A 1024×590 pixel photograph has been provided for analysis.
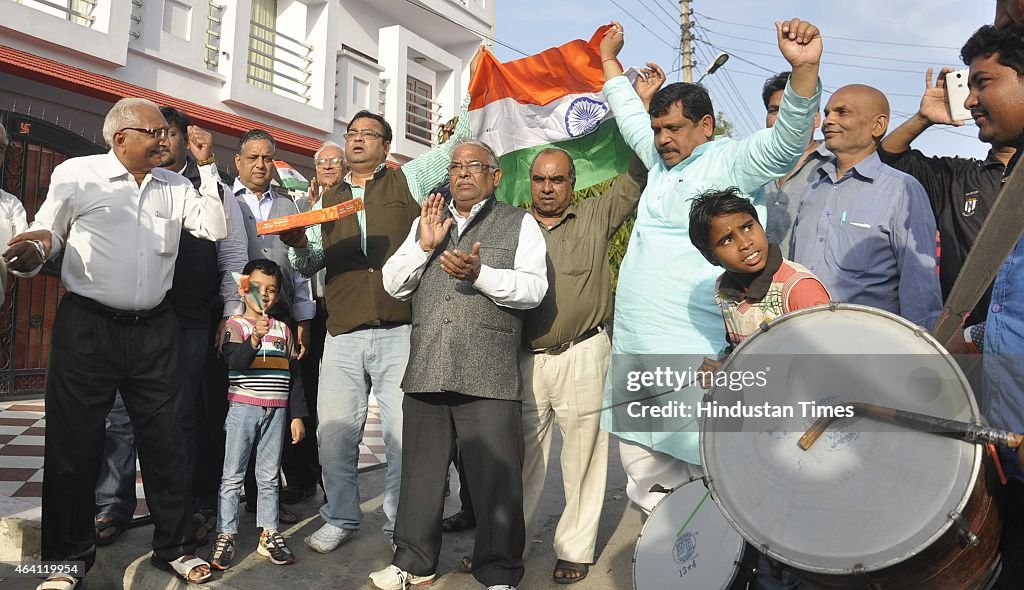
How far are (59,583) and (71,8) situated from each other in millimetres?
7771

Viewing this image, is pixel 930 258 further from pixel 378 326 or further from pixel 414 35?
pixel 414 35

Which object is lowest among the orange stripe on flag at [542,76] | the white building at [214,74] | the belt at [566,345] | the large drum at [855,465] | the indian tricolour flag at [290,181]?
the large drum at [855,465]

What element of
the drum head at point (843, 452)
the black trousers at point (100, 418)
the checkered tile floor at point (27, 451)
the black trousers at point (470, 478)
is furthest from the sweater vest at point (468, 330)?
the checkered tile floor at point (27, 451)

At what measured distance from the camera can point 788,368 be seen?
6.77 ft

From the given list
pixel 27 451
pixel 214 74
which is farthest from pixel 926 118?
pixel 214 74

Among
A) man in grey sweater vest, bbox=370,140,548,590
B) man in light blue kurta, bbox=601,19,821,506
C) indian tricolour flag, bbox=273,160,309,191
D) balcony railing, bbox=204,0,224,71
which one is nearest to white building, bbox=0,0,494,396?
balcony railing, bbox=204,0,224,71

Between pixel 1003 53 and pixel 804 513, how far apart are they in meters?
1.33

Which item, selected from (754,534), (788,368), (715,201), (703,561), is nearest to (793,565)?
(754,534)

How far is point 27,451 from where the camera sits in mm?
6121

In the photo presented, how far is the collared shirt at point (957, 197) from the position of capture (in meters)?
3.27

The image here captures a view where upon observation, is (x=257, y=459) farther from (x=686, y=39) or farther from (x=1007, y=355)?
(x=686, y=39)

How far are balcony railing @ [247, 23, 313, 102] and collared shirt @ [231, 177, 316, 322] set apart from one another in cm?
726

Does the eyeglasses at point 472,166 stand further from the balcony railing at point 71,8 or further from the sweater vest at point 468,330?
the balcony railing at point 71,8

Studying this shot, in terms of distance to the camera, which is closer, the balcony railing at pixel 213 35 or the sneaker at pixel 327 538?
the sneaker at pixel 327 538
